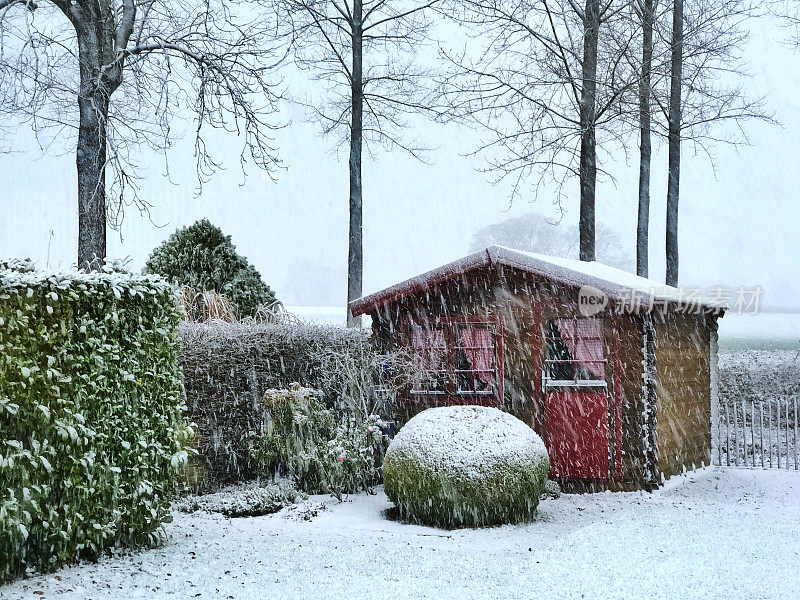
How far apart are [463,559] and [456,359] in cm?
489

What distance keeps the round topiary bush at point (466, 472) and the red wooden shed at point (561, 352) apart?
6.48 feet

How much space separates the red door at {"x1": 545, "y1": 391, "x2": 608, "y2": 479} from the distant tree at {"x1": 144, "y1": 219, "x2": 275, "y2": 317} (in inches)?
245

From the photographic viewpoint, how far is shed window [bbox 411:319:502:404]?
37.4ft

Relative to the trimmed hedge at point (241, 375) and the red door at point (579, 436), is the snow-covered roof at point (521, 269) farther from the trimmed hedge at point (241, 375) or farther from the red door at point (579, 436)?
the red door at point (579, 436)

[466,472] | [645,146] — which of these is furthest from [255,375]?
[645,146]

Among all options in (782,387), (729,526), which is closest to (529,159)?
(782,387)

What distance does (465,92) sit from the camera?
1791cm

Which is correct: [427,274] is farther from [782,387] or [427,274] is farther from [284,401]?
[782,387]

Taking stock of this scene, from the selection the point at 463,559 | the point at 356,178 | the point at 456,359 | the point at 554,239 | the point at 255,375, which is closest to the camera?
the point at 463,559

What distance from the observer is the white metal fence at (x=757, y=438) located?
45.5ft

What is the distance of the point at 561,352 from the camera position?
1252 cm

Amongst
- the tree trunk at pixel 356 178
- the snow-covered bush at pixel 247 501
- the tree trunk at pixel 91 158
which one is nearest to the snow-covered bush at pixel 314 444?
the snow-covered bush at pixel 247 501

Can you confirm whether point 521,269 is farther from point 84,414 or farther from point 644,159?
point 644,159

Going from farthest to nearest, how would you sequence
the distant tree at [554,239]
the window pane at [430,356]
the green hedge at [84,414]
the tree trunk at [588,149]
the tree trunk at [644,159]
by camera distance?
the distant tree at [554,239] < the tree trunk at [644,159] < the tree trunk at [588,149] < the window pane at [430,356] < the green hedge at [84,414]
